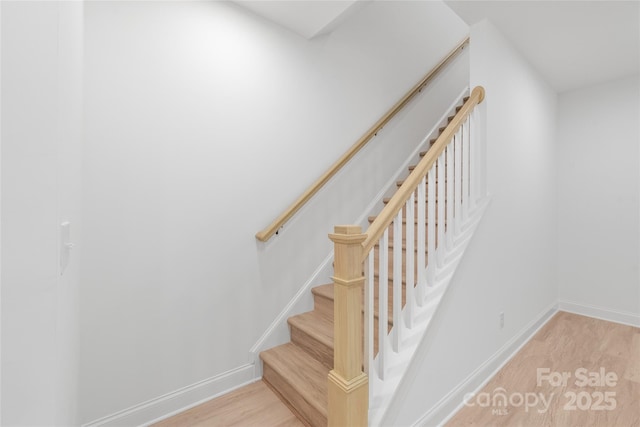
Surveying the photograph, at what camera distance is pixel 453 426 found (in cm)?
165

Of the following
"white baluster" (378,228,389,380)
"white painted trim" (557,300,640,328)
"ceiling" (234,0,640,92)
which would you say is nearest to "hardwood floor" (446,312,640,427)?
"white painted trim" (557,300,640,328)

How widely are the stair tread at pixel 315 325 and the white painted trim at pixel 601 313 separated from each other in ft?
9.74

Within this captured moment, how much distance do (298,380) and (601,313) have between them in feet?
11.1

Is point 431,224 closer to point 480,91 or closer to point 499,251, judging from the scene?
point 499,251

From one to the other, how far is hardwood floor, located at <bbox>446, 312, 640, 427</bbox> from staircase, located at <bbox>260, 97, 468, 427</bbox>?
74cm

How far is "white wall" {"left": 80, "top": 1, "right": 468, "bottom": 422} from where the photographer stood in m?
1.52

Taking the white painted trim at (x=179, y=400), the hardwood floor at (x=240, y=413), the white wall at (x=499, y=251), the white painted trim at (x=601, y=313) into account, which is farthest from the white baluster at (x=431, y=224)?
the white painted trim at (x=601, y=313)

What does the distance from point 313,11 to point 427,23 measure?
6.71 feet

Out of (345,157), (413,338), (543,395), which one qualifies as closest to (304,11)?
(345,157)

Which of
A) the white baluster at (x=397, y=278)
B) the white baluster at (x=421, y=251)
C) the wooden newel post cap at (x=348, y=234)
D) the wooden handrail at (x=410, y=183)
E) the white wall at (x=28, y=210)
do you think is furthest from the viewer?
the white baluster at (x=421, y=251)

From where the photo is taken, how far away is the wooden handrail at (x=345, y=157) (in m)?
2.05

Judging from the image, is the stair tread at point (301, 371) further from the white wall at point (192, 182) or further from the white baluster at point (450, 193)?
the white baluster at point (450, 193)

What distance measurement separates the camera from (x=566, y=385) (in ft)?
6.73

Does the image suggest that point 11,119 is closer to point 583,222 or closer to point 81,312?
point 81,312
